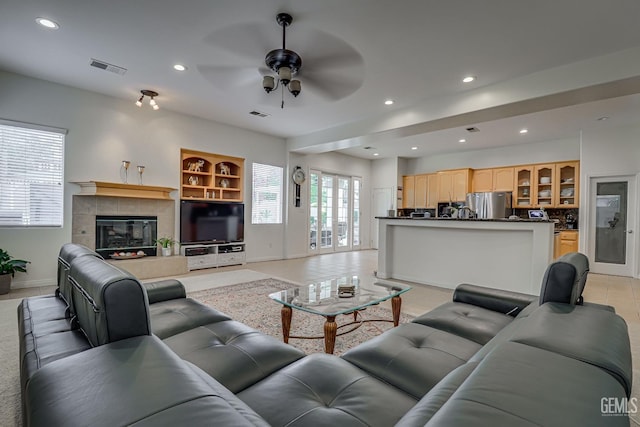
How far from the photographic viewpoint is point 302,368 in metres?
1.38

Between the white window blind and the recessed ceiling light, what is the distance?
412 cm

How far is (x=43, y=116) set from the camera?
4363 mm

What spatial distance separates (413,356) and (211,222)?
5369 millimetres

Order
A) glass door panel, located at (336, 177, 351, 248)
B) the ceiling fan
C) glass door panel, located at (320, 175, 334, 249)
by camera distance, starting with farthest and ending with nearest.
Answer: glass door panel, located at (336, 177, 351, 248) → glass door panel, located at (320, 175, 334, 249) → the ceiling fan

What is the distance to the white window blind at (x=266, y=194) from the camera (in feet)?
22.8

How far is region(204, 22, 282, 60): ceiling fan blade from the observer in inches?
117

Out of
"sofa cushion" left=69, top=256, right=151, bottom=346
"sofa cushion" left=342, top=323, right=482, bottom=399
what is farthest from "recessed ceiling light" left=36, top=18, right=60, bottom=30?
"sofa cushion" left=342, top=323, right=482, bottom=399

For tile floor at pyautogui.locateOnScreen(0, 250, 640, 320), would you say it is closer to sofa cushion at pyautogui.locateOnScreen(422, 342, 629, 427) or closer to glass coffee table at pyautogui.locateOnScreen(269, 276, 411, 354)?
glass coffee table at pyautogui.locateOnScreen(269, 276, 411, 354)

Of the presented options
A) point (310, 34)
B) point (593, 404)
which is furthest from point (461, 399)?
point (310, 34)

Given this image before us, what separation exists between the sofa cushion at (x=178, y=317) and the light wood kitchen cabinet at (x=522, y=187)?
7.88 metres

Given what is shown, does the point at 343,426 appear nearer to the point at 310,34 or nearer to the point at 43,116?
the point at 310,34

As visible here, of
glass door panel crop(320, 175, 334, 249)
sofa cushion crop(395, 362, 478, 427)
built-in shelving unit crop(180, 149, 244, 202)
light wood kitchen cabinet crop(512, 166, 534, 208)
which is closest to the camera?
sofa cushion crop(395, 362, 478, 427)

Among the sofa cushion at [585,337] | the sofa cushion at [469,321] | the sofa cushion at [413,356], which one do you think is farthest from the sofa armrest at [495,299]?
the sofa cushion at [585,337]

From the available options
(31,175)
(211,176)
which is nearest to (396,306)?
(211,176)
